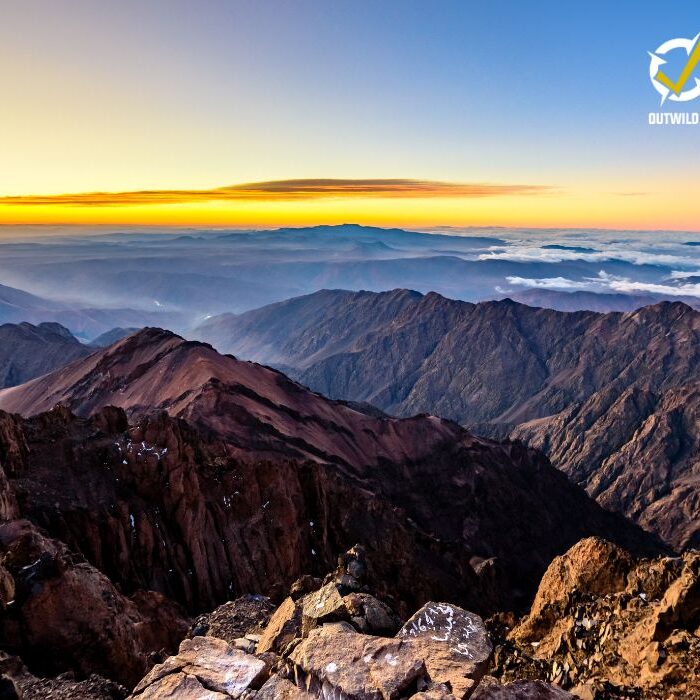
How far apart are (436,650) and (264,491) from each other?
4350 cm

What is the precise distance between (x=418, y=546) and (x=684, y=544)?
8104cm

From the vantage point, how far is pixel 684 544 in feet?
404

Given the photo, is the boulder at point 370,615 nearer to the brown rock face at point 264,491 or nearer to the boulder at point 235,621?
the boulder at point 235,621

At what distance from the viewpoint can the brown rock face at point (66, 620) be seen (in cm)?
2398

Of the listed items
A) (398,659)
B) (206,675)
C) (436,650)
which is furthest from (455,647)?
(206,675)

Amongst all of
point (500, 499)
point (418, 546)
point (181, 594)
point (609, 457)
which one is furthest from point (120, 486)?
point (609, 457)

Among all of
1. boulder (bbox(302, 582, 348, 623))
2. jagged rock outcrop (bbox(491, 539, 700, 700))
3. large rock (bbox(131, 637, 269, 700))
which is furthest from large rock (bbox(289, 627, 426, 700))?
jagged rock outcrop (bbox(491, 539, 700, 700))

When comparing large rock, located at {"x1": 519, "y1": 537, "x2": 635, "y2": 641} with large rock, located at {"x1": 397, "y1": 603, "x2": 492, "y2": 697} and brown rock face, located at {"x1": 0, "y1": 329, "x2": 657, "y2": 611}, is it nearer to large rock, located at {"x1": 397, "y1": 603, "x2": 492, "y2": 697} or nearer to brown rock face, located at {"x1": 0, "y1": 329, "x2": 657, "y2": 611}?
large rock, located at {"x1": 397, "y1": 603, "x2": 492, "y2": 697}

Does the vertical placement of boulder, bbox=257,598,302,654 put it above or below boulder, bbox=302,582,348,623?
below

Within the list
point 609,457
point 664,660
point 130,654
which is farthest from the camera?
point 609,457

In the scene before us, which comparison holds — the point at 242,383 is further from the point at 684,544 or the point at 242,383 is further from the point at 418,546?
the point at 684,544

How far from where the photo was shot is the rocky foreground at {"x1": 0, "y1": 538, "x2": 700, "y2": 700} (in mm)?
14195

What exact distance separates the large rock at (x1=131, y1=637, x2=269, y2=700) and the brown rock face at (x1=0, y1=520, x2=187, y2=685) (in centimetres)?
940

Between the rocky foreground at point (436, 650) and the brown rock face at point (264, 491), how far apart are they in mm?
21154
